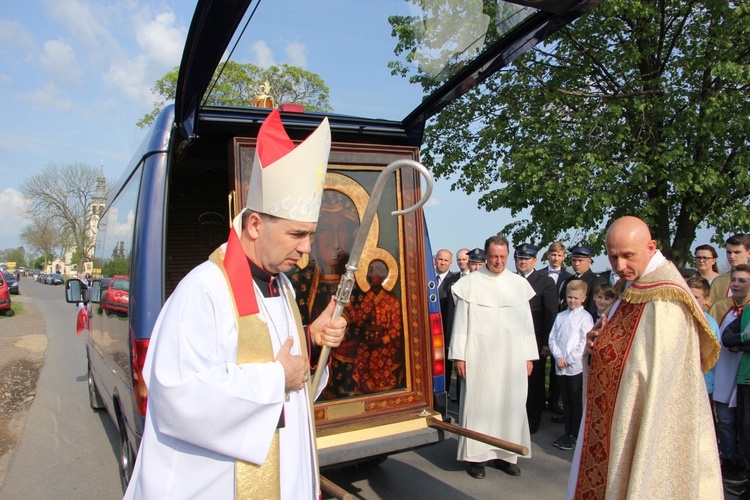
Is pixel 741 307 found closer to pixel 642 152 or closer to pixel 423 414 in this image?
pixel 423 414

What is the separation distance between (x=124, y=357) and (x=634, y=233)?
3.29m

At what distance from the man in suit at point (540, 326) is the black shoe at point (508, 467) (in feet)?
4.15

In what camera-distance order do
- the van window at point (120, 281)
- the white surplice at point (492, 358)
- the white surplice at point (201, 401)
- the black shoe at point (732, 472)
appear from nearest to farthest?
1. the white surplice at point (201, 401)
2. the van window at point (120, 281)
3. the black shoe at point (732, 472)
4. the white surplice at point (492, 358)

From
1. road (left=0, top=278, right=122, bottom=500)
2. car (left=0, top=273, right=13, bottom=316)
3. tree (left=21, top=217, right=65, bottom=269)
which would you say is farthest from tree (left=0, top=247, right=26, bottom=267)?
road (left=0, top=278, right=122, bottom=500)

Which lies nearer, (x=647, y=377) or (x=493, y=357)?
(x=647, y=377)

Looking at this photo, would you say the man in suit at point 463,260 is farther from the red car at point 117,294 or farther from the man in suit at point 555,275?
the red car at point 117,294

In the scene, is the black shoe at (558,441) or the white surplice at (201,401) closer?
the white surplice at (201,401)

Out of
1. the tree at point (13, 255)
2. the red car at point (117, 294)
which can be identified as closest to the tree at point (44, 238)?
the tree at point (13, 255)

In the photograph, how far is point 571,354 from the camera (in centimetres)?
564

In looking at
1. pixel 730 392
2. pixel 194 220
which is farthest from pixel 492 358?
pixel 194 220

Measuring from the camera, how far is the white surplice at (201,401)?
1779 millimetres

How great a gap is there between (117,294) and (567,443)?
4.39m

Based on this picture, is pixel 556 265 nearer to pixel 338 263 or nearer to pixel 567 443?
pixel 567 443

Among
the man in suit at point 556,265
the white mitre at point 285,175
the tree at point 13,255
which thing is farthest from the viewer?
the tree at point 13,255
